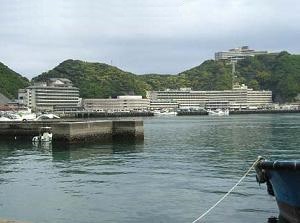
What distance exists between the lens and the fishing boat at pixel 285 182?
13250mm

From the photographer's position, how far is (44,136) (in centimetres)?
4678

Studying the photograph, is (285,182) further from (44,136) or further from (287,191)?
(44,136)

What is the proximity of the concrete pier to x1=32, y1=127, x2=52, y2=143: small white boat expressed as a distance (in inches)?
32.3

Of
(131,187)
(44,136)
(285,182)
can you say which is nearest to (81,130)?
(44,136)

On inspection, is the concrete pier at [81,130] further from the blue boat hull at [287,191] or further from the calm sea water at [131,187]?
the blue boat hull at [287,191]

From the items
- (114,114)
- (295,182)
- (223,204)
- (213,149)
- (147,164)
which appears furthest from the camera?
(114,114)

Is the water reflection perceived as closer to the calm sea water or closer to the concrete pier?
the calm sea water

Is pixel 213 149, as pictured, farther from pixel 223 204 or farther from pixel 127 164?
pixel 223 204

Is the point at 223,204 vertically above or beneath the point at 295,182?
beneath

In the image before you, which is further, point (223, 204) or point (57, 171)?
point (57, 171)

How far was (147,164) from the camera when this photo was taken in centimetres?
2997

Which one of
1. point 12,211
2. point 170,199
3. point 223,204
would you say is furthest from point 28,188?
point 223,204

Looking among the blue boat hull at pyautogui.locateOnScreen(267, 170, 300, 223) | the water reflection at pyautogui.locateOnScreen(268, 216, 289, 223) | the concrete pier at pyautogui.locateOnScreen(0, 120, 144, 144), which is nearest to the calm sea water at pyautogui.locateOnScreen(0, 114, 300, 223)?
the water reflection at pyautogui.locateOnScreen(268, 216, 289, 223)

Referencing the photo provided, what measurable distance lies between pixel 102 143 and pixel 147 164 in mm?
15578
